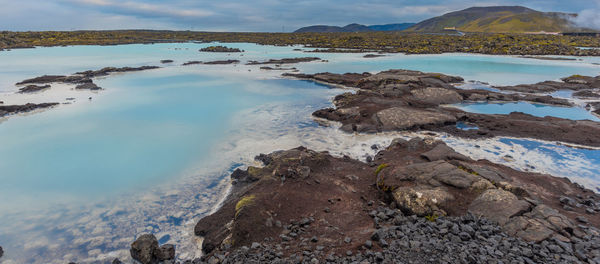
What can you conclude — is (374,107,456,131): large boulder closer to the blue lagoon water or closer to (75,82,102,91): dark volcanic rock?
the blue lagoon water

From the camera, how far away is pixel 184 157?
45.9 ft

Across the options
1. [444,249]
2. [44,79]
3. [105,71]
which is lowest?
[444,249]

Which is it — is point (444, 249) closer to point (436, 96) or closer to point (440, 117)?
point (440, 117)

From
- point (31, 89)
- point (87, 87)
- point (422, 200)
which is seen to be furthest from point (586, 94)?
point (31, 89)

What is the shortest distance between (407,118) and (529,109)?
11488 millimetres

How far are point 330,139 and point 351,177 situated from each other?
18.2ft

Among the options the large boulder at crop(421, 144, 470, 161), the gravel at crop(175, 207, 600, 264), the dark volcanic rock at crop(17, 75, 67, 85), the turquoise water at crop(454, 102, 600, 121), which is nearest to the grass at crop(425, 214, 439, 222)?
the gravel at crop(175, 207, 600, 264)

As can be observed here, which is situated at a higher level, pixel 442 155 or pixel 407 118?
pixel 407 118

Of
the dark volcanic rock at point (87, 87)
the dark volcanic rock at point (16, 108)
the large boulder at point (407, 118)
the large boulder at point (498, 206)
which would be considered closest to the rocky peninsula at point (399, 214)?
the large boulder at point (498, 206)

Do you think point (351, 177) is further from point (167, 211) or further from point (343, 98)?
point (343, 98)

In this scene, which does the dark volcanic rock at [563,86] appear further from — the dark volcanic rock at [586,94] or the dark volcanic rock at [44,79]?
the dark volcanic rock at [44,79]

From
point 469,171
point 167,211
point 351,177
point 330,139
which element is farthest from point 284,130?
point 469,171

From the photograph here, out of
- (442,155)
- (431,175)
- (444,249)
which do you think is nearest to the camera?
(444,249)

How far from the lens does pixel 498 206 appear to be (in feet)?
23.8
